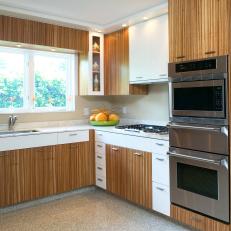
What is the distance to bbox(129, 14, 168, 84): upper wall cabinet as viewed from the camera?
320 centimetres

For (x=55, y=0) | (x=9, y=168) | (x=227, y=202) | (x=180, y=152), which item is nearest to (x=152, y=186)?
(x=180, y=152)

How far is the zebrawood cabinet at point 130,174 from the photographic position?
2.97 metres

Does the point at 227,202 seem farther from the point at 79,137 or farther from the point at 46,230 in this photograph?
the point at 79,137

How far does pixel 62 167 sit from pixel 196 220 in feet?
5.82

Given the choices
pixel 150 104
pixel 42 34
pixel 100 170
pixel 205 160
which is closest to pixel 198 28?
pixel 205 160

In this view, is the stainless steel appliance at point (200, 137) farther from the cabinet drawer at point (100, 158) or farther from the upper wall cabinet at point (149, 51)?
the cabinet drawer at point (100, 158)

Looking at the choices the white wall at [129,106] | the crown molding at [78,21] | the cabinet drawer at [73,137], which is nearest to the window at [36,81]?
the white wall at [129,106]

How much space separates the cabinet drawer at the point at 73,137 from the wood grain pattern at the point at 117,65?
0.79 m

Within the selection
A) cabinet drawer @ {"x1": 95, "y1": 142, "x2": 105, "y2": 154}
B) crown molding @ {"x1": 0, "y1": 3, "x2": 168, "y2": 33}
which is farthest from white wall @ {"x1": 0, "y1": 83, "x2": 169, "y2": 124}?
crown molding @ {"x1": 0, "y1": 3, "x2": 168, "y2": 33}

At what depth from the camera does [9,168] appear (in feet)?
9.96

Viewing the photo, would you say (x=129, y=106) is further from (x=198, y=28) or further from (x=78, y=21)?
(x=198, y=28)

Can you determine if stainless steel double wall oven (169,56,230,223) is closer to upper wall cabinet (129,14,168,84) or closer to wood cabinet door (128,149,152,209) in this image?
wood cabinet door (128,149,152,209)

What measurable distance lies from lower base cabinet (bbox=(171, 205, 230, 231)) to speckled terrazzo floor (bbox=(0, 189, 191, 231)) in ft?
0.47

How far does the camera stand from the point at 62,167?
136 inches
